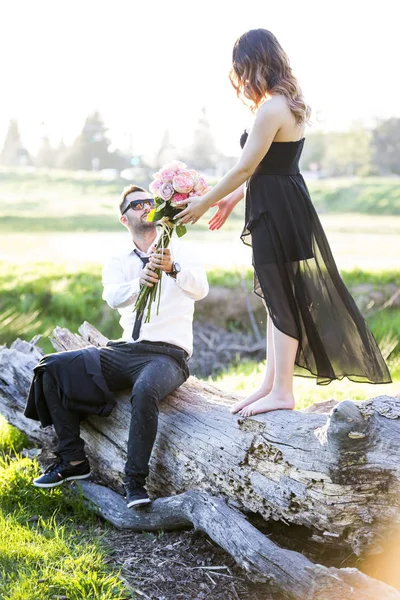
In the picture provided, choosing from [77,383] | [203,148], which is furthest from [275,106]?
[203,148]

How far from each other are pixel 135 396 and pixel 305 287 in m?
1.07

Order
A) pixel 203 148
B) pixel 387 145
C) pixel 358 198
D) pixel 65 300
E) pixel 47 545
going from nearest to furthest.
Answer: pixel 47 545 < pixel 65 300 < pixel 358 198 < pixel 203 148 < pixel 387 145

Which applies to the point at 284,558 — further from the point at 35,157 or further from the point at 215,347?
the point at 35,157

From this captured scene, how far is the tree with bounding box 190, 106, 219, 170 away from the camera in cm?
2886

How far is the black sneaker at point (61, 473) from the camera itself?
4117 mm

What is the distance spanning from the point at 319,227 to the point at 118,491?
1.94m

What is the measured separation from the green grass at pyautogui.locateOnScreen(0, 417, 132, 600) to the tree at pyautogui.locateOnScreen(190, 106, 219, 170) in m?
24.9

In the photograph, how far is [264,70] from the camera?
3.59 meters

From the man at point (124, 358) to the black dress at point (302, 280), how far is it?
50cm

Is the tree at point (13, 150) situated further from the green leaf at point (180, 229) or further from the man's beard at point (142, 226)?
the green leaf at point (180, 229)

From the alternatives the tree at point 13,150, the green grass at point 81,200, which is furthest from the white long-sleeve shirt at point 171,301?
the tree at point 13,150

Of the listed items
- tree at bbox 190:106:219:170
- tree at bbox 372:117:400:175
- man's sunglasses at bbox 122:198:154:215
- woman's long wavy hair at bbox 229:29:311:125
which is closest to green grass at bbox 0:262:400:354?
man's sunglasses at bbox 122:198:154:215

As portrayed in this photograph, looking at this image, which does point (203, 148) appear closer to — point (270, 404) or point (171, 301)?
point (171, 301)

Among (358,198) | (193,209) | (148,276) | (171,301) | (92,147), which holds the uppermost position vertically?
(92,147)
